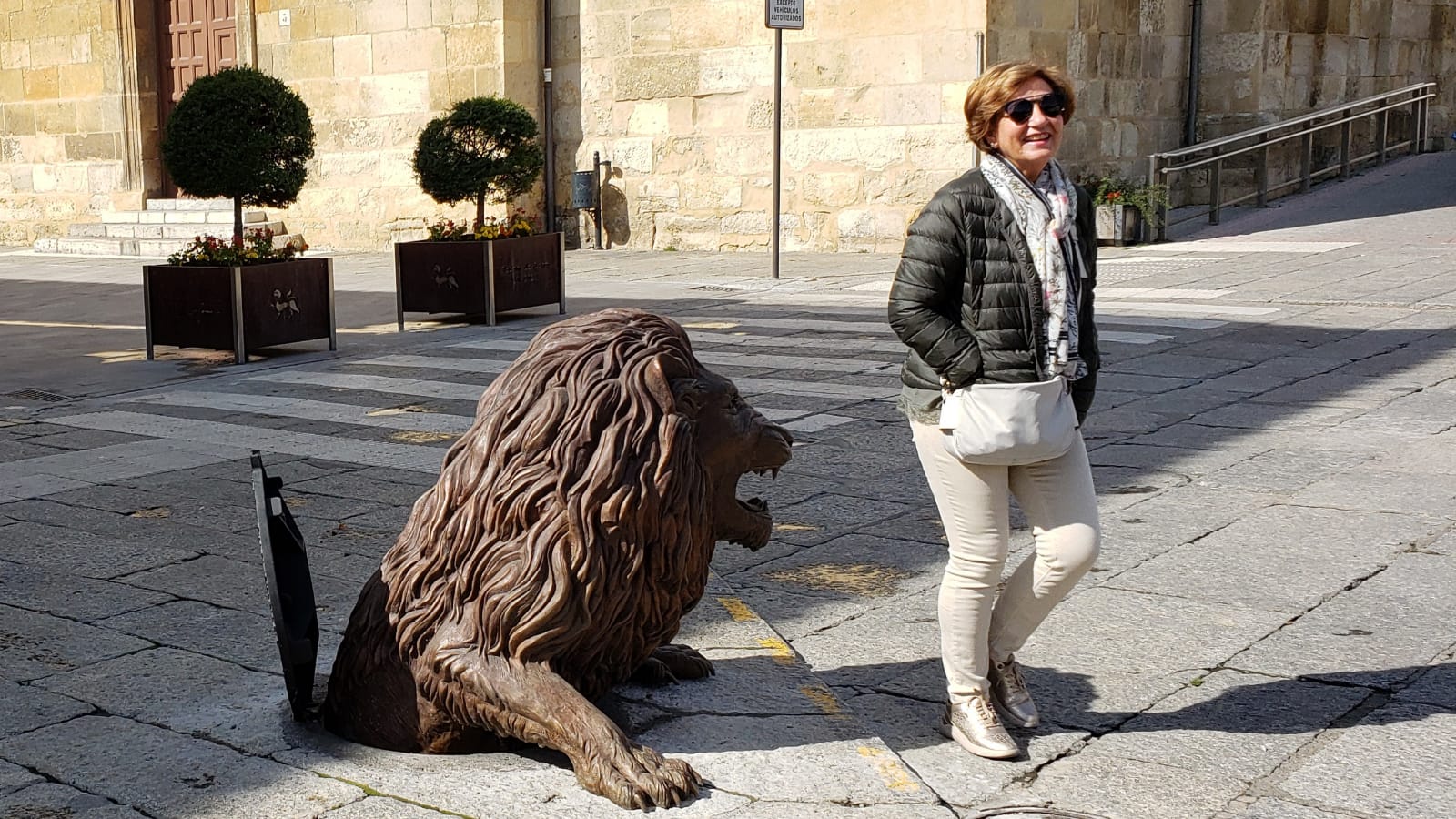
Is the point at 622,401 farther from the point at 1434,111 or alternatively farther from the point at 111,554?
the point at 1434,111

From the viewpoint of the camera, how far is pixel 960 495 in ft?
11.5

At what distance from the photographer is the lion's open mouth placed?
129 inches

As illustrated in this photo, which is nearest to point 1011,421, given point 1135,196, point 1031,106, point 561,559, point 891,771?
point 1031,106

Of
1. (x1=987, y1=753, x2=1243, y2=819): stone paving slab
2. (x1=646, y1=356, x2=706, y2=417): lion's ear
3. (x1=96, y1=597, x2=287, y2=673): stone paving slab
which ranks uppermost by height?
(x1=646, y1=356, x2=706, y2=417): lion's ear

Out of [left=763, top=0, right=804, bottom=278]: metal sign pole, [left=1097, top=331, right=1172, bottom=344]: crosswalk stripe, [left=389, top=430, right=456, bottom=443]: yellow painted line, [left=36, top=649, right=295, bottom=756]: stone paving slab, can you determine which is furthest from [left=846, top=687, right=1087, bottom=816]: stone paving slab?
[left=763, top=0, right=804, bottom=278]: metal sign pole

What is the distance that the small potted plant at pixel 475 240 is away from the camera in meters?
12.5

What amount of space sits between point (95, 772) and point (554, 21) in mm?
17940

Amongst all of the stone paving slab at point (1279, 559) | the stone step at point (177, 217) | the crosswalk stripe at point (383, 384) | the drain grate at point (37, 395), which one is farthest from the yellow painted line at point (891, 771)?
the stone step at point (177, 217)

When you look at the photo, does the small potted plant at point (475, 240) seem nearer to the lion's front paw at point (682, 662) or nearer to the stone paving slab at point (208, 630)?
the stone paving slab at point (208, 630)

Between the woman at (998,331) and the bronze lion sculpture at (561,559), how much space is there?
54cm

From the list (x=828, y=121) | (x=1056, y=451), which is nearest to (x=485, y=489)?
(x=1056, y=451)

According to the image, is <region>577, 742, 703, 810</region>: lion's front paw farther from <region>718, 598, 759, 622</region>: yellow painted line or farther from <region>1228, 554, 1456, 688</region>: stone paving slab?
<region>1228, 554, 1456, 688</region>: stone paving slab

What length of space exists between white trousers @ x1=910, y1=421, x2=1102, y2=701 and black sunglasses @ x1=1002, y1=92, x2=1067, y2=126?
712 millimetres

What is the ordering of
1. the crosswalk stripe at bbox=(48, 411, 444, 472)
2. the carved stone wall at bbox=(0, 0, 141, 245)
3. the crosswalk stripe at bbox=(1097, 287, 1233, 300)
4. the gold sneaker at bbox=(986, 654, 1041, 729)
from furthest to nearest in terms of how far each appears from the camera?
1. the carved stone wall at bbox=(0, 0, 141, 245)
2. the crosswalk stripe at bbox=(1097, 287, 1233, 300)
3. the crosswalk stripe at bbox=(48, 411, 444, 472)
4. the gold sneaker at bbox=(986, 654, 1041, 729)
